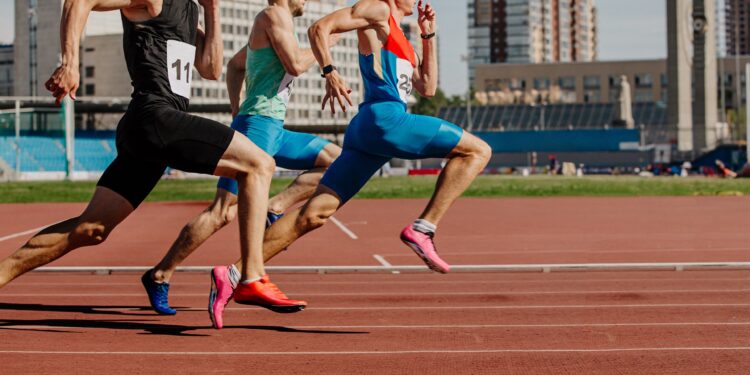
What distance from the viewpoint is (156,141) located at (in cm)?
617

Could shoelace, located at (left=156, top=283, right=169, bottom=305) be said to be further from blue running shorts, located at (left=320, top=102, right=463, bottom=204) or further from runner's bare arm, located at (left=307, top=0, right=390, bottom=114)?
runner's bare arm, located at (left=307, top=0, right=390, bottom=114)

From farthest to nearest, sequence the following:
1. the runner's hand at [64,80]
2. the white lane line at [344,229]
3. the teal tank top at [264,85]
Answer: the white lane line at [344,229], the teal tank top at [264,85], the runner's hand at [64,80]

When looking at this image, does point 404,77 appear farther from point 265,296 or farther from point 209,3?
point 265,296

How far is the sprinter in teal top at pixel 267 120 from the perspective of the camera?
23.9 feet

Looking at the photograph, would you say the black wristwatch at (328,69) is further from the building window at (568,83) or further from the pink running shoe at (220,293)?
the building window at (568,83)

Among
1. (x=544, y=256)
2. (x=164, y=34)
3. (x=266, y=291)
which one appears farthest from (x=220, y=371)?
(x=544, y=256)

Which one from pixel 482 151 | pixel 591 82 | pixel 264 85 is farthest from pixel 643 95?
pixel 482 151

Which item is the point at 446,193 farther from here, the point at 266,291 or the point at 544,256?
the point at 544,256

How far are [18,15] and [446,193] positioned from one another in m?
134

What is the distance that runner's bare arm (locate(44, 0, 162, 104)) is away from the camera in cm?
579

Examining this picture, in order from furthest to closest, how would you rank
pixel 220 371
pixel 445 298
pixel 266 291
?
pixel 445 298 < pixel 266 291 < pixel 220 371

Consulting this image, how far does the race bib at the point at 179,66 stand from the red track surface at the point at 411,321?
140cm

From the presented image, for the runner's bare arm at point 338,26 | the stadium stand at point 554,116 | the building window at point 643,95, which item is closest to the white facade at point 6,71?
the stadium stand at point 554,116

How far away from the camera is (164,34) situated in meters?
6.40
